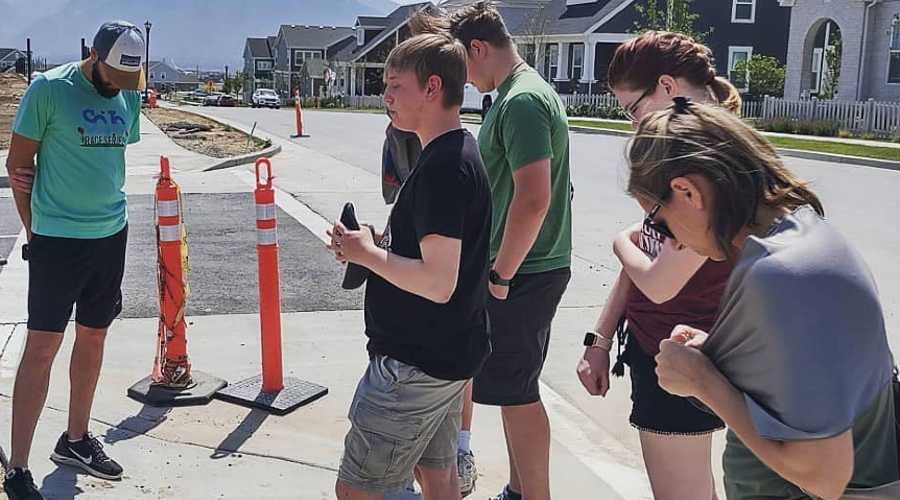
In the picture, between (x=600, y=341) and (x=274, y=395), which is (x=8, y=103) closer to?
(x=274, y=395)

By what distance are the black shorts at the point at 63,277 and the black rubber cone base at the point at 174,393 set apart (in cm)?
120

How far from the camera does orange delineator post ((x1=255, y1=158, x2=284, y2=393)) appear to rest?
5.25m

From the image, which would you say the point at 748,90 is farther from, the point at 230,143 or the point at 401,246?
the point at 401,246

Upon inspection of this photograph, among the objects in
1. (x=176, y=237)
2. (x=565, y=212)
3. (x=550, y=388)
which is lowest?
(x=550, y=388)

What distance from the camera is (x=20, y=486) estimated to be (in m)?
3.86

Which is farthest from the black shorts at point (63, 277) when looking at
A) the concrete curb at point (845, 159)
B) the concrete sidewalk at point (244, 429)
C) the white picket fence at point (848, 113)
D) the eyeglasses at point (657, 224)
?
the white picket fence at point (848, 113)

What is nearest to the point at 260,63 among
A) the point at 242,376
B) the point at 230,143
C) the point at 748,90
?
the point at 748,90

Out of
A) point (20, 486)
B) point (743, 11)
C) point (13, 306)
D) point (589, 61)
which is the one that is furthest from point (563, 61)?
point (20, 486)

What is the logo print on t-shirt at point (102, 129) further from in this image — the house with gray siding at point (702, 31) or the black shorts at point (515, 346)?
the house with gray siding at point (702, 31)

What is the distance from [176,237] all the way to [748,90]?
4013 centimetres

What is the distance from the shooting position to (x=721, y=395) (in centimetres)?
180

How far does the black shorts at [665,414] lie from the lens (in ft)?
9.37

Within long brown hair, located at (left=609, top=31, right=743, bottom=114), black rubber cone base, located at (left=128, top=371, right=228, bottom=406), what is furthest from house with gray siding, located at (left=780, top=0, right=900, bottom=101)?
long brown hair, located at (left=609, top=31, right=743, bottom=114)

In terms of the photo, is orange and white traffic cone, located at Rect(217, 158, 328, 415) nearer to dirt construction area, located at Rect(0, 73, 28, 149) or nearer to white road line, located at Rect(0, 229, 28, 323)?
white road line, located at Rect(0, 229, 28, 323)
